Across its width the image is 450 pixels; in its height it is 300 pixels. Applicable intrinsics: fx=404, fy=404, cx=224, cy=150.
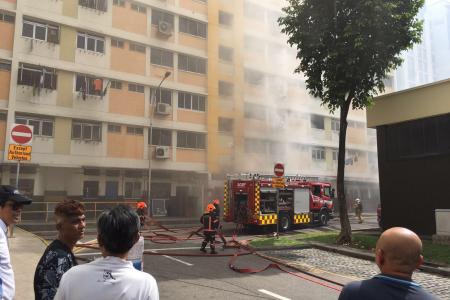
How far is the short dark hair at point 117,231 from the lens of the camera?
223cm

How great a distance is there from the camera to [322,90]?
15.4 m

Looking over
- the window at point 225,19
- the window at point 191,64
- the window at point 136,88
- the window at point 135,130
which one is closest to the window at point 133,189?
the window at point 135,130

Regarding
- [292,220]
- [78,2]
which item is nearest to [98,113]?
[78,2]

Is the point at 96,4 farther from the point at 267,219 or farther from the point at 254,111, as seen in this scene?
the point at 267,219

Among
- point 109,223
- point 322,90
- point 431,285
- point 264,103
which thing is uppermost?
point 264,103

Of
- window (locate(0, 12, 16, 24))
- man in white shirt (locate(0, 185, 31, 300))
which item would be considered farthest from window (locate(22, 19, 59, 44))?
man in white shirt (locate(0, 185, 31, 300))

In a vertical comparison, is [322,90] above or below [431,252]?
above

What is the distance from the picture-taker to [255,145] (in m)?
34.3

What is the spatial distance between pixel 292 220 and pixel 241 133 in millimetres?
13293

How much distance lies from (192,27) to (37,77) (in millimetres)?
12866

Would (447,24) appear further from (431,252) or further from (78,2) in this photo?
A: (431,252)

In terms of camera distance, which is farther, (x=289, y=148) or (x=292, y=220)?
(x=289, y=148)

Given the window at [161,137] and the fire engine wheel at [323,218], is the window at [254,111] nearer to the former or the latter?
the window at [161,137]

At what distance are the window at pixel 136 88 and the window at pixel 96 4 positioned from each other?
17.5 ft
